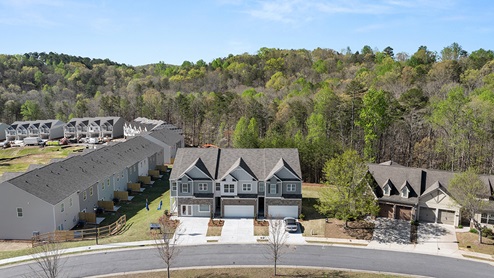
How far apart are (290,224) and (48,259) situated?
75.1 ft

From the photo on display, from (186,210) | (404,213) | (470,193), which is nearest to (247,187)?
(186,210)

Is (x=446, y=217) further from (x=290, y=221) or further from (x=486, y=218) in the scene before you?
(x=290, y=221)

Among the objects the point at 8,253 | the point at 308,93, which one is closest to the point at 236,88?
the point at 308,93

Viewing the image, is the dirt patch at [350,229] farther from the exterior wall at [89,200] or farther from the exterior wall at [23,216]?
the exterior wall at [23,216]

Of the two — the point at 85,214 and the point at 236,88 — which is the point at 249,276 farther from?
the point at 236,88

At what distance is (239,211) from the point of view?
40.9 m

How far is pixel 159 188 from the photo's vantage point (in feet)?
178

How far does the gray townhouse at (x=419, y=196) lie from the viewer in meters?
38.3

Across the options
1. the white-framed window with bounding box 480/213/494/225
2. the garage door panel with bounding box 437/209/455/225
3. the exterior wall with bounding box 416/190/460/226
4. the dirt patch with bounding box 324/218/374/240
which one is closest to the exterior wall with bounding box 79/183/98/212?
the dirt patch with bounding box 324/218/374/240

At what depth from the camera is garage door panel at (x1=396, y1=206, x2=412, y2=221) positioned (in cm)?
3944

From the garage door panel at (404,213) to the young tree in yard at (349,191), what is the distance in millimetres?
4161

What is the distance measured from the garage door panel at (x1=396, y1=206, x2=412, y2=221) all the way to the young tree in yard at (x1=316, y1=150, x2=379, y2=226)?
416 cm

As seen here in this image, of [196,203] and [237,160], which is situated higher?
[237,160]

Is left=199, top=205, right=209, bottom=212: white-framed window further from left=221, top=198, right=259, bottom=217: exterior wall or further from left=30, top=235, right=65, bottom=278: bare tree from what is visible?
left=30, top=235, right=65, bottom=278: bare tree
